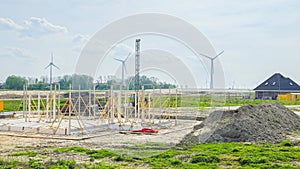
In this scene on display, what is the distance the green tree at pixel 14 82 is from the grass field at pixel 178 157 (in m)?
41.1

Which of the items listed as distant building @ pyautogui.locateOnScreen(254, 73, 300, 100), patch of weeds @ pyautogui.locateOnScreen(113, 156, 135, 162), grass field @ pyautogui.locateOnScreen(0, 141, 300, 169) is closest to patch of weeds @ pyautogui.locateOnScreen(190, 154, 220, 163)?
grass field @ pyautogui.locateOnScreen(0, 141, 300, 169)

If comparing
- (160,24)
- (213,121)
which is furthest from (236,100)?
(160,24)

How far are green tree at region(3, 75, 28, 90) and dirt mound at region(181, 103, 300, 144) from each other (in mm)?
39307

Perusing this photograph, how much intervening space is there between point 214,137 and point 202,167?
4931 mm

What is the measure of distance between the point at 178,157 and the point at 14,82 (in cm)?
4743

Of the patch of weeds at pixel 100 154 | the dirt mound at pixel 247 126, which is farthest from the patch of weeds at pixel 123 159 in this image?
the dirt mound at pixel 247 126

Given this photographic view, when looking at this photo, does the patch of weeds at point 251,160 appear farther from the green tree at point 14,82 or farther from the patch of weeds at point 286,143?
the green tree at point 14,82

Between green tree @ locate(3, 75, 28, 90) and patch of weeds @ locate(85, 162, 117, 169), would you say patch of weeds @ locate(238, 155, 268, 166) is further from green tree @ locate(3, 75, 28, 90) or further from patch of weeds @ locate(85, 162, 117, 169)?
green tree @ locate(3, 75, 28, 90)

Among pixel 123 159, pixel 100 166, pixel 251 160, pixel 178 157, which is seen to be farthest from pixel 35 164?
pixel 251 160

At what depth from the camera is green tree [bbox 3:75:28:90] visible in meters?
50.2

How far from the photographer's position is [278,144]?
12.3m

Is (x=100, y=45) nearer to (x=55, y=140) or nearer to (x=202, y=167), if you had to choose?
(x=55, y=140)

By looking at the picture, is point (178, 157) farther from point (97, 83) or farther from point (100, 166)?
point (97, 83)

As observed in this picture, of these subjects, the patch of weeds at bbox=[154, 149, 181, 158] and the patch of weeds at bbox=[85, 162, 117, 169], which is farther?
the patch of weeds at bbox=[154, 149, 181, 158]
